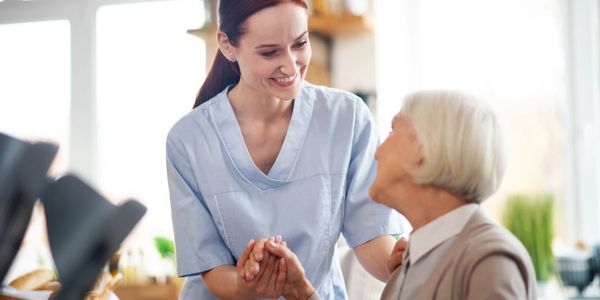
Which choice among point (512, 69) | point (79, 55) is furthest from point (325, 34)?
point (79, 55)

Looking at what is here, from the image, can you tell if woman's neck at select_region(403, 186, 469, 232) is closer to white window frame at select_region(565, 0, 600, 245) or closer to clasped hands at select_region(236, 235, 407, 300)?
clasped hands at select_region(236, 235, 407, 300)

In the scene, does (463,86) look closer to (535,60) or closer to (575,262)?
(535,60)

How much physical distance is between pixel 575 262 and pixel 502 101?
0.99 metres

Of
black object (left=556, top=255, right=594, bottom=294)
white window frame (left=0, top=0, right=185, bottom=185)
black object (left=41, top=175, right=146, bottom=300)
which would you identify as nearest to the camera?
black object (left=41, top=175, right=146, bottom=300)

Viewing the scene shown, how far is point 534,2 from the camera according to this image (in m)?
3.89

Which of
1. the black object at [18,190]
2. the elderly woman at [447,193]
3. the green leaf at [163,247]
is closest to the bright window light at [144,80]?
the green leaf at [163,247]

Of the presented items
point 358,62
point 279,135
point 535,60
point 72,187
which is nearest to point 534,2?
point 535,60

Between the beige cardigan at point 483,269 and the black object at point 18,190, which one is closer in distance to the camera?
the black object at point 18,190

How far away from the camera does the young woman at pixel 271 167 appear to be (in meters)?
1.48

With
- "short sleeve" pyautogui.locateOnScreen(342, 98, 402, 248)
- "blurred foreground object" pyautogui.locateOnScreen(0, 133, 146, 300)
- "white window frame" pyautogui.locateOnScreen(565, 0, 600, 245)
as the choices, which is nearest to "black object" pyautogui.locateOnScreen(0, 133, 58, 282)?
"blurred foreground object" pyautogui.locateOnScreen(0, 133, 146, 300)

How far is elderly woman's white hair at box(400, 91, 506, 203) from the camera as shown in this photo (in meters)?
1.22

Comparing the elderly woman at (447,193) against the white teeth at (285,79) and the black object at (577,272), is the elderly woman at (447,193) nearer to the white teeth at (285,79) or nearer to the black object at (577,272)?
the white teeth at (285,79)

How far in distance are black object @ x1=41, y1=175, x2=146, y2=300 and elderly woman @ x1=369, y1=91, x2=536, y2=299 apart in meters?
0.79

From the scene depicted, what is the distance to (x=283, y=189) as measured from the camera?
154 cm
